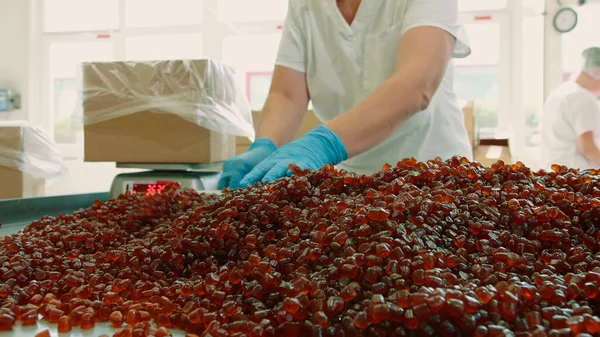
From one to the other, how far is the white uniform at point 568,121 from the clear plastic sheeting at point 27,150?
306cm

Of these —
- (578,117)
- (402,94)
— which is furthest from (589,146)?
(402,94)

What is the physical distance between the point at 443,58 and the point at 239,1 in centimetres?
389

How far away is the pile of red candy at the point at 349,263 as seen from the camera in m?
0.48

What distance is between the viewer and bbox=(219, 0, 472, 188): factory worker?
1356mm

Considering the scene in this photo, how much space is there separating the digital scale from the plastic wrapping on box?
186 millimetres

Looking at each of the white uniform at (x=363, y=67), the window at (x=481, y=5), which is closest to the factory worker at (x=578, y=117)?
the window at (x=481, y=5)

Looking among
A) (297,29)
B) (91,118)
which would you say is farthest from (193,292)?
(91,118)

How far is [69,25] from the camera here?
540 cm

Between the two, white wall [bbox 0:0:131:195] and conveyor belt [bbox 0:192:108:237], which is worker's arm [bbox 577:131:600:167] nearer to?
Answer: conveyor belt [bbox 0:192:108:237]

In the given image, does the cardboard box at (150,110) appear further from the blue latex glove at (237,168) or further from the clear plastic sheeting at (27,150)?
the blue latex glove at (237,168)

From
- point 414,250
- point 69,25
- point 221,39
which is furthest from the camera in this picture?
point 69,25

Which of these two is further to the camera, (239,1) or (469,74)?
(239,1)

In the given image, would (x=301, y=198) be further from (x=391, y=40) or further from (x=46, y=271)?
(x=391, y=40)

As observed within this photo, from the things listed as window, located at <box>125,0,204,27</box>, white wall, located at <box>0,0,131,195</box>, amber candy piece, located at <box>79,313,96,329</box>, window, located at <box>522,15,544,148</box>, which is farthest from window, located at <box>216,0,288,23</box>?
amber candy piece, located at <box>79,313,96,329</box>
